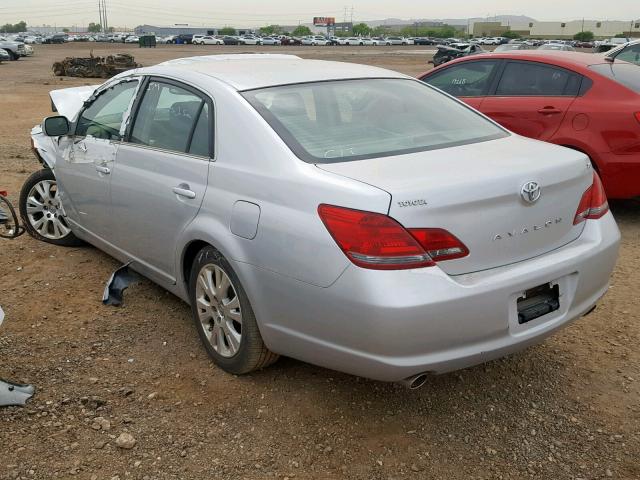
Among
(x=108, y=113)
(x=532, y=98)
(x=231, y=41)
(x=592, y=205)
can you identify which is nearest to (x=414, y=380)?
(x=592, y=205)

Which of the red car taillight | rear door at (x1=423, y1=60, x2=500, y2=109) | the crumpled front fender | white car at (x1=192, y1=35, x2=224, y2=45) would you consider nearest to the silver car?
the red car taillight

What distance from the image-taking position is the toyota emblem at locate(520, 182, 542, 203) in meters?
2.76

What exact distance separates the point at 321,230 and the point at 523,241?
890 millimetres

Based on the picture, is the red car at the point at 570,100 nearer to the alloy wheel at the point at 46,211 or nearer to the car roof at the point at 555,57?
the car roof at the point at 555,57

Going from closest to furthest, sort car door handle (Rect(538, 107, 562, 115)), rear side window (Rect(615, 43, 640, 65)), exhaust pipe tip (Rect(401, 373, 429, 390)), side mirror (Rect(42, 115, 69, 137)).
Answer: exhaust pipe tip (Rect(401, 373, 429, 390)), side mirror (Rect(42, 115, 69, 137)), car door handle (Rect(538, 107, 562, 115)), rear side window (Rect(615, 43, 640, 65))

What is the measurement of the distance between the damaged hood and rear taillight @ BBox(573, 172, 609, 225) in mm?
4347

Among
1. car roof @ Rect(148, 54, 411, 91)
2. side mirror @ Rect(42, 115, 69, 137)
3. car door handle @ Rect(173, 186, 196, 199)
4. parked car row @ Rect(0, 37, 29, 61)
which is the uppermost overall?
car roof @ Rect(148, 54, 411, 91)

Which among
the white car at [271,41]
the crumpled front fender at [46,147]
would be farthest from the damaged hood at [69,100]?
the white car at [271,41]

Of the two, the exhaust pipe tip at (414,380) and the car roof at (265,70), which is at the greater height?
the car roof at (265,70)

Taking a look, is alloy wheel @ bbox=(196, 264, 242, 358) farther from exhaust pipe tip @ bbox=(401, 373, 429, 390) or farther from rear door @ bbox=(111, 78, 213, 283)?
exhaust pipe tip @ bbox=(401, 373, 429, 390)

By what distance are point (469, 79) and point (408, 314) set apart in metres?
5.20

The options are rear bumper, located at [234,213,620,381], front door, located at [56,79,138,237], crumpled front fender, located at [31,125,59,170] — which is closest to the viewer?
rear bumper, located at [234,213,620,381]

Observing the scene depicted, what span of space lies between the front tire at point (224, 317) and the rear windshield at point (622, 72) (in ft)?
14.6

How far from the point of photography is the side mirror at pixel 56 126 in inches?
184
